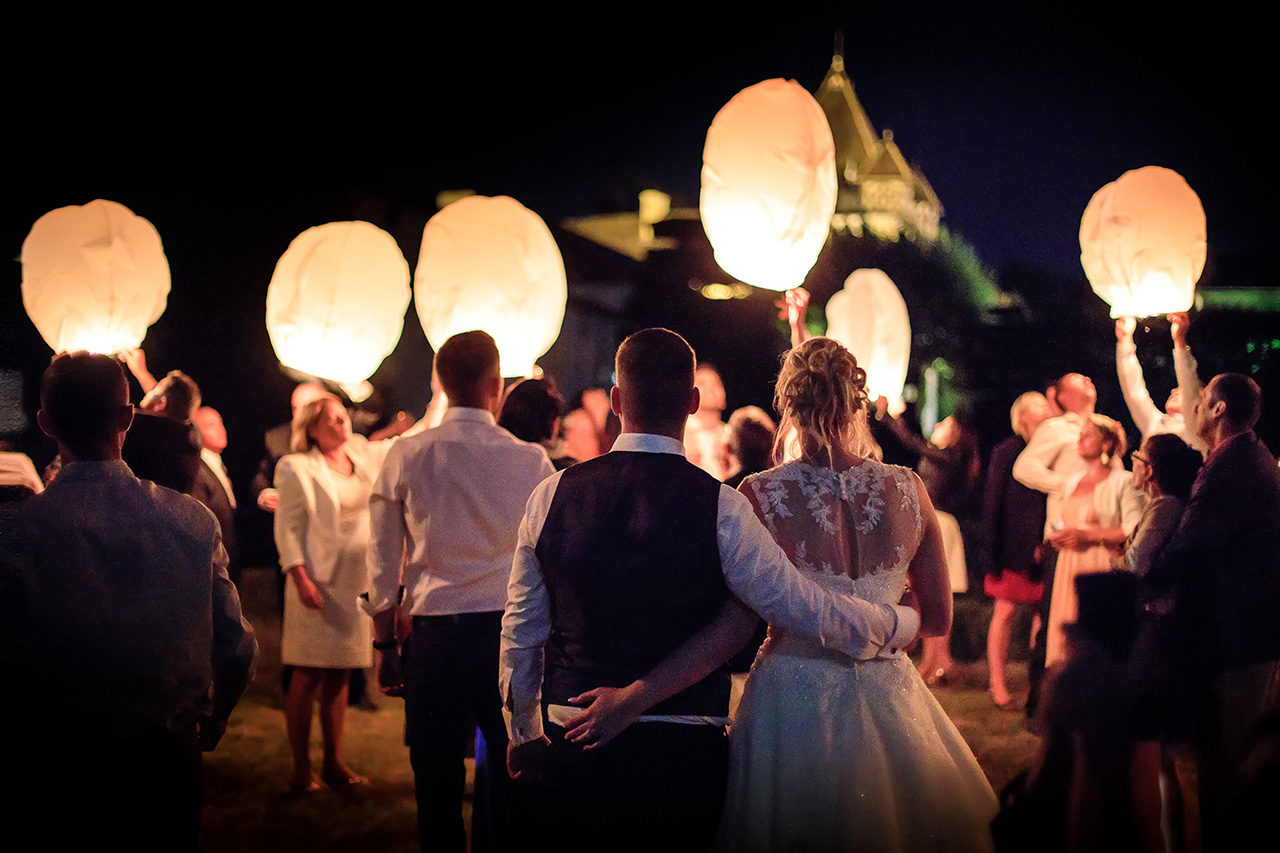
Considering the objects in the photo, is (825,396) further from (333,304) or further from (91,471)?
(333,304)

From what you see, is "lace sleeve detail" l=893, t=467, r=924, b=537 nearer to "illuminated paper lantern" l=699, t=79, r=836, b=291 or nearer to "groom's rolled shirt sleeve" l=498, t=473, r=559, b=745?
"groom's rolled shirt sleeve" l=498, t=473, r=559, b=745

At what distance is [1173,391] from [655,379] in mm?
3596

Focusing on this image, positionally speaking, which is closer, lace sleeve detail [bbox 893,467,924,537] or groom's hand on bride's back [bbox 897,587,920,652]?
lace sleeve detail [bbox 893,467,924,537]

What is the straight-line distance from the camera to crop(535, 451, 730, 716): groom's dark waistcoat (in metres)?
1.98

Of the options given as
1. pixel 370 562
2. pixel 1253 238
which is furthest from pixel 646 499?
pixel 1253 238

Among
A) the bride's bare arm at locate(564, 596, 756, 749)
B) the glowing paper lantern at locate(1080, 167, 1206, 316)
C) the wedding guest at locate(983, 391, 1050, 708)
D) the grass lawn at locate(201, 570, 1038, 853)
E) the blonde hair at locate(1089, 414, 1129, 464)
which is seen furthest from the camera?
the wedding guest at locate(983, 391, 1050, 708)

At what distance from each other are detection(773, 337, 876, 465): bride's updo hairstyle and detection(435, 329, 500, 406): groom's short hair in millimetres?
942

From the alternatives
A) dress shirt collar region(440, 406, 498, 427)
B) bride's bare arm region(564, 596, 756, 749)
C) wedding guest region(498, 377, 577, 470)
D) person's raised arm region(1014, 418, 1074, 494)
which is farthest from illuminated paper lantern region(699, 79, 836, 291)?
person's raised arm region(1014, 418, 1074, 494)

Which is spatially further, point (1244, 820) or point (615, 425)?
point (615, 425)

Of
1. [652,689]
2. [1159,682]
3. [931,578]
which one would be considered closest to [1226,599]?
[1159,682]

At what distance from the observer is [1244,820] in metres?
2.24

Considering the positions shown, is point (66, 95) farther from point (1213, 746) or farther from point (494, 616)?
point (1213, 746)

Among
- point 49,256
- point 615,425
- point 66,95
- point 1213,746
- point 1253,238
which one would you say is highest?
point 66,95

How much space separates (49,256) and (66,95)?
0.96 meters
